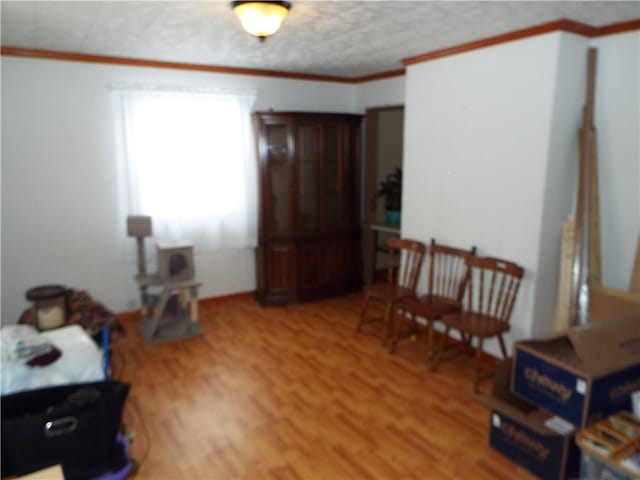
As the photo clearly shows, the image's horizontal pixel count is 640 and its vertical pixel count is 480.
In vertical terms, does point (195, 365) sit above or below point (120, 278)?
below

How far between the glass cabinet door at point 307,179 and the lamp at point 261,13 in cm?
216

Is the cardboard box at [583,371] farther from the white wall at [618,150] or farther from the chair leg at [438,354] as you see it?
the chair leg at [438,354]

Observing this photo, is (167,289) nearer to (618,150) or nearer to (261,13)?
(261,13)

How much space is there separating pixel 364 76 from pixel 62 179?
3.16m

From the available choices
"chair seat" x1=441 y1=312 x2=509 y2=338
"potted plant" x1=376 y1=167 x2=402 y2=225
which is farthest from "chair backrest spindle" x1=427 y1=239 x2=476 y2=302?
"potted plant" x1=376 y1=167 x2=402 y2=225

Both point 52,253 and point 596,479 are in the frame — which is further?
point 52,253

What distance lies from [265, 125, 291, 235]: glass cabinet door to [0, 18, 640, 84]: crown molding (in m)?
0.69

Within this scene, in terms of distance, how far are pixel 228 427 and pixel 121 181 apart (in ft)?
8.08

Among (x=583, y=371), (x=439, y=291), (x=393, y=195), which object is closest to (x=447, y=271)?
(x=439, y=291)

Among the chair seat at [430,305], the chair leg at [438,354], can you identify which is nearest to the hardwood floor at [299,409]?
the chair leg at [438,354]

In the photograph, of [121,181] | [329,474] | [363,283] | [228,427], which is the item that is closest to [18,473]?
[228,427]

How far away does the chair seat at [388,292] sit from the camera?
12.6 feet

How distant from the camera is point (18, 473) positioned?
2.08 metres

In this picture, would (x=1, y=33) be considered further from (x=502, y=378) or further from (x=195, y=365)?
(x=502, y=378)
